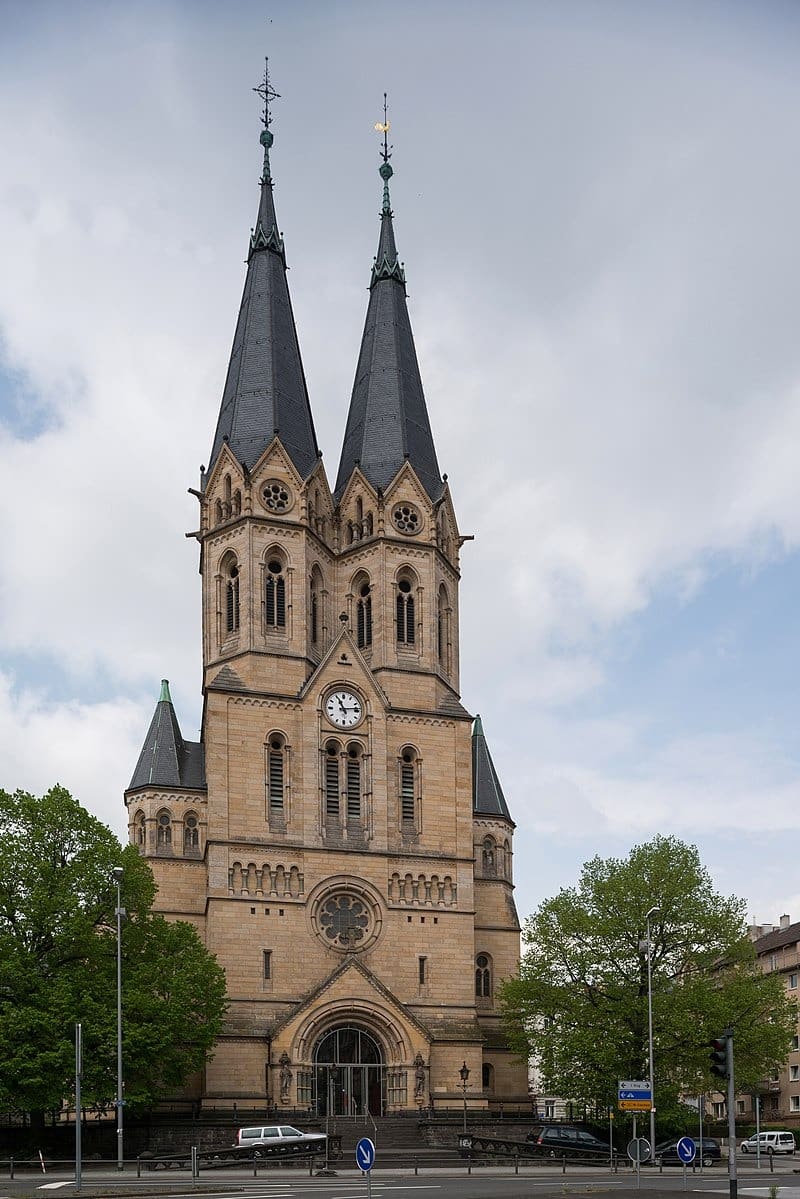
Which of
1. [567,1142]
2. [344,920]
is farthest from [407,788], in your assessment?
[567,1142]

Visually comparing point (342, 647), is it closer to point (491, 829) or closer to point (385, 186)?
point (491, 829)

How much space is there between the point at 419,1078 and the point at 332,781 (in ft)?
46.3

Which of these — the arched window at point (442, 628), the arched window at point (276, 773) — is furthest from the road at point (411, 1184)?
the arched window at point (442, 628)

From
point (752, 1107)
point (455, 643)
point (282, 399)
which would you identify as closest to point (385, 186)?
point (282, 399)

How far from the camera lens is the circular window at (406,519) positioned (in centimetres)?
7719

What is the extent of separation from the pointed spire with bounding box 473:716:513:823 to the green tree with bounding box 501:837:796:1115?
12.9 meters

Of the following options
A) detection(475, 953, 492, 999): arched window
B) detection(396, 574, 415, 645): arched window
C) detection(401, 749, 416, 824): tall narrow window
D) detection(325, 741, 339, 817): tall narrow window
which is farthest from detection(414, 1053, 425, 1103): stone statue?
detection(396, 574, 415, 645): arched window

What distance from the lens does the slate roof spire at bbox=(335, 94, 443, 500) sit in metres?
79.2

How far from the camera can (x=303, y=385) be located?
81125mm

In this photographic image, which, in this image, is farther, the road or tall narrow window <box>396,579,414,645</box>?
tall narrow window <box>396,579,414,645</box>

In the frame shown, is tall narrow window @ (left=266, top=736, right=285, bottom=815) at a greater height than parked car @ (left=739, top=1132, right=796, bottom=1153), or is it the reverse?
tall narrow window @ (left=266, top=736, right=285, bottom=815)

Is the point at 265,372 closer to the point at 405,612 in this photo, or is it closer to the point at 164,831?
the point at 405,612

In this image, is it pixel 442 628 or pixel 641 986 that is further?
pixel 442 628

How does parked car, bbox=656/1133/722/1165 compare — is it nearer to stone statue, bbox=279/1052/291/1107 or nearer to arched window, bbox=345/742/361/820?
stone statue, bbox=279/1052/291/1107
